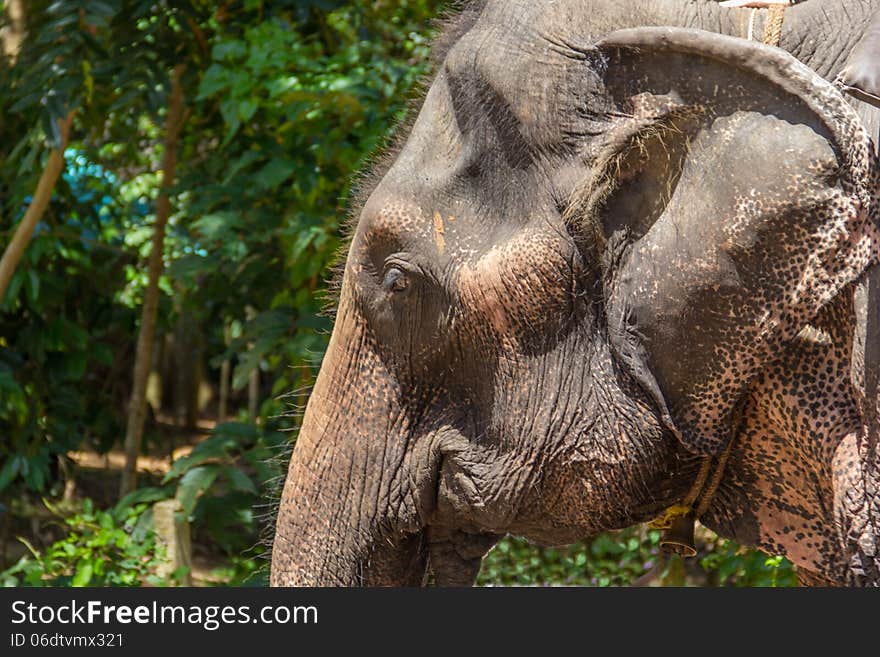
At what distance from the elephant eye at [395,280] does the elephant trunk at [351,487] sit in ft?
0.30

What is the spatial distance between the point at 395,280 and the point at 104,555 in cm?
244

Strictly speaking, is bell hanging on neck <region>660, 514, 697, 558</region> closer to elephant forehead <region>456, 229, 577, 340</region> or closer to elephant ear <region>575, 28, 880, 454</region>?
elephant ear <region>575, 28, 880, 454</region>

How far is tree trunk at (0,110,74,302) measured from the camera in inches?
155

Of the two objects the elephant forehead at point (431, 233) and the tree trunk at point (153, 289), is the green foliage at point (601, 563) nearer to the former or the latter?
the tree trunk at point (153, 289)

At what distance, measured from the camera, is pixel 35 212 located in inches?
157

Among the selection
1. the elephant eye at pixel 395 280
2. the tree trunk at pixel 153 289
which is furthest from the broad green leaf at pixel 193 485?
the elephant eye at pixel 395 280

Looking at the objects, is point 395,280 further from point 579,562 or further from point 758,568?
point 579,562

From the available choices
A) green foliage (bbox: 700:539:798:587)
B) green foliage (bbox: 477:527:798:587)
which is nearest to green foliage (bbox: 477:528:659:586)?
green foliage (bbox: 477:527:798:587)

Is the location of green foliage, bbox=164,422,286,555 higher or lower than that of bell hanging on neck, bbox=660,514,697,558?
lower

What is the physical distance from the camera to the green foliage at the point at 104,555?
12.1 ft

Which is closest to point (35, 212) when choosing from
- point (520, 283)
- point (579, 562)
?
point (579, 562)

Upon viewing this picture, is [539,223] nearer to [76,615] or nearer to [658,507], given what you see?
[658,507]

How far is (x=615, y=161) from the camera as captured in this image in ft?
5.03

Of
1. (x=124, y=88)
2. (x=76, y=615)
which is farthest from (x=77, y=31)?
(x=76, y=615)
